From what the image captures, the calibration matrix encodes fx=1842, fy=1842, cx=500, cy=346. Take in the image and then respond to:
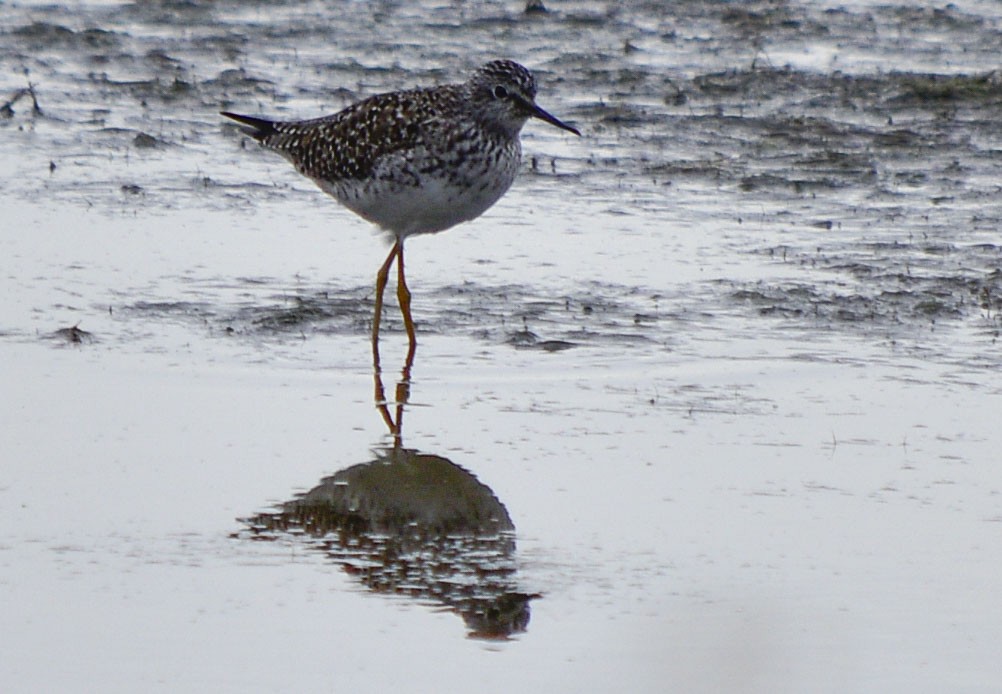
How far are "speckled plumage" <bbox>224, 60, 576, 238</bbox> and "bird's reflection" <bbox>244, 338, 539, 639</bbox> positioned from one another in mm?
1801

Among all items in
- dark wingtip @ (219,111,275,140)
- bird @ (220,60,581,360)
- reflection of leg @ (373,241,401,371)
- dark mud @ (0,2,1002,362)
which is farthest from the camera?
dark wingtip @ (219,111,275,140)

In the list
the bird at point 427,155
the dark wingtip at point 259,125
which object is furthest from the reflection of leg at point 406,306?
the dark wingtip at point 259,125

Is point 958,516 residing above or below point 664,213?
below

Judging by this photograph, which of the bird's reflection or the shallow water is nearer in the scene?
the shallow water

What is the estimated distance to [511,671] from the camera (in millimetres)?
4367

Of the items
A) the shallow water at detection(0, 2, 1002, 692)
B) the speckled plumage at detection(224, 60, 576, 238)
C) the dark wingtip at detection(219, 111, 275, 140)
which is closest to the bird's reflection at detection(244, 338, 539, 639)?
the shallow water at detection(0, 2, 1002, 692)

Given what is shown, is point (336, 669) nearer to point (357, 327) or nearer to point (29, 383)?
point (29, 383)

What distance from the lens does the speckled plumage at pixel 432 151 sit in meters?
7.66

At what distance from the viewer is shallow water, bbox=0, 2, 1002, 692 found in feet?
Result: 15.0

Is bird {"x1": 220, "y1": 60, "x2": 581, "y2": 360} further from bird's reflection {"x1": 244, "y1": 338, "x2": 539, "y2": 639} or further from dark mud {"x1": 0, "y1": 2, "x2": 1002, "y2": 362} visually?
bird's reflection {"x1": 244, "y1": 338, "x2": 539, "y2": 639}

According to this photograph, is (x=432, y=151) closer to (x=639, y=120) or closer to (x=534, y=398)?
(x=534, y=398)

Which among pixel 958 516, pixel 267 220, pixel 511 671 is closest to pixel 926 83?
pixel 267 220

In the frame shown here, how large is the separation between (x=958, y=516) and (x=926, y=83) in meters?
7.81

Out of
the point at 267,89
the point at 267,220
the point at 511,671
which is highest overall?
the point at 267,89
